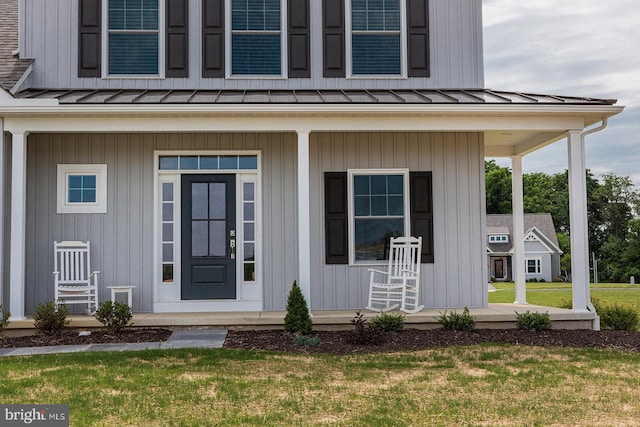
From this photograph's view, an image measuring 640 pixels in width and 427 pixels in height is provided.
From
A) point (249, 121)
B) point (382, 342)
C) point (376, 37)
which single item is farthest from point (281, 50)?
point (382, 342)

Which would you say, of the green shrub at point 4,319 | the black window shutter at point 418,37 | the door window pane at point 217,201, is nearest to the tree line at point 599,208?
the black window shutter at point 418,37

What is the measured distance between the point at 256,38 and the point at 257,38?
14 millimetres

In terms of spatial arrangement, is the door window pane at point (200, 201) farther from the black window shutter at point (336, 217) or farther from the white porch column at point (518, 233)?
the white porch column at point (518, 233)

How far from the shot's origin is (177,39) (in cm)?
926

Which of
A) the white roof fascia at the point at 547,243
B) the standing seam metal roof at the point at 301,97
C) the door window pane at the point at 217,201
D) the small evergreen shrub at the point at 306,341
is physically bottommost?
the small evergreen shrub at the point at 306,341

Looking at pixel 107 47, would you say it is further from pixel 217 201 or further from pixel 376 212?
pixel 376 212

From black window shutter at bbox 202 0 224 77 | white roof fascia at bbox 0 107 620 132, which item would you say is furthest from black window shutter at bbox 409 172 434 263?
black window shutter at bbox 202 0 224 77

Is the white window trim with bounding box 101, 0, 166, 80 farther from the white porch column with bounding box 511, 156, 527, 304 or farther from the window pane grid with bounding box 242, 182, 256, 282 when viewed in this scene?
the white porch column with bounding box 511, 156, 527, 304

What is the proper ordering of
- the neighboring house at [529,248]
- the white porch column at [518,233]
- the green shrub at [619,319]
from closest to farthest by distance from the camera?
the green shrub at [619,319] < the white porch column at [518,233] < the neighboring house at [529,248]

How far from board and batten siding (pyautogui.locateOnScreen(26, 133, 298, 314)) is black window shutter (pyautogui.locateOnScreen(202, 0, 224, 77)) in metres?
1.03

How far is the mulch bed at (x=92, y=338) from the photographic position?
23.7 feet

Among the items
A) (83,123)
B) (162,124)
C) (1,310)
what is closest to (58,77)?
(83,123)

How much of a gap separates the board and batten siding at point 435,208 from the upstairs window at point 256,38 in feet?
4.36

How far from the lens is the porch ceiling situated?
7.84 meters
